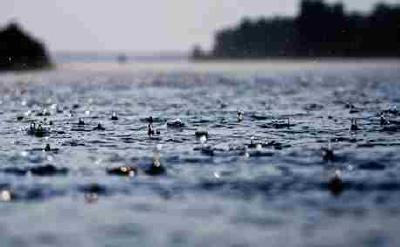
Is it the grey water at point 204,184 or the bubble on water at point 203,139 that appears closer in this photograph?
the grey water at point 204,184

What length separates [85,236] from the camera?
2252 cm

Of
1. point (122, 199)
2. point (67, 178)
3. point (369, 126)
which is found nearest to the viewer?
point (122, 199)

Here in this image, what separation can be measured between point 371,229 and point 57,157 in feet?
59.9

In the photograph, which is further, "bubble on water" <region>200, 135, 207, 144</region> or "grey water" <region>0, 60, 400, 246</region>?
"bubble on water" <region>200, 135, 207, 144</region>

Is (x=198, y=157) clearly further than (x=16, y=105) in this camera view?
No

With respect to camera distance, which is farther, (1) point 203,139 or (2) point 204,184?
(1) point 203,139

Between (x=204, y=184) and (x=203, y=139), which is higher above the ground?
(x=204, y=184)

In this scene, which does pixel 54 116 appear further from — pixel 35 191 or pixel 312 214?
pixel 312 214

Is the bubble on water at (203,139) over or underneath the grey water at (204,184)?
underneath

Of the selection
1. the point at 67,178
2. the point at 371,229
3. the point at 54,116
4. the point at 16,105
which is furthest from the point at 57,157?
the point at 16,105

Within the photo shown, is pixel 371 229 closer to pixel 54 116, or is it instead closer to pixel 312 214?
pixel 312 214

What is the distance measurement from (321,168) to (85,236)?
42.6 feet

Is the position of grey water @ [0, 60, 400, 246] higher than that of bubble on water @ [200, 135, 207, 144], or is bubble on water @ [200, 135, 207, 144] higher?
grey water @ [0, 60, 400, 246]

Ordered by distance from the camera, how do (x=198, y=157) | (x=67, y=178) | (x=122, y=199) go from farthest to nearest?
(x=198, y=157), (x=67, y=178), (x=122, y=199)
